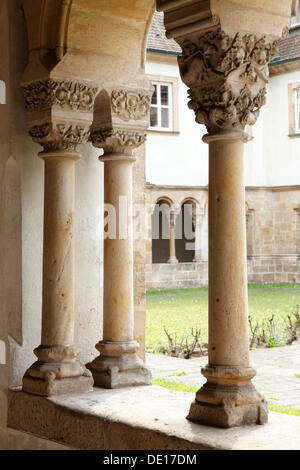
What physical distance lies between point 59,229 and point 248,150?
1593 centimetres

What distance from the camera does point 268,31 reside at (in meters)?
3.28

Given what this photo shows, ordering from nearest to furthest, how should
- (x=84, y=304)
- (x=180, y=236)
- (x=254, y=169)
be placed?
(x=84, y=304) < (x=254, y=169) < (x=180, y=236)

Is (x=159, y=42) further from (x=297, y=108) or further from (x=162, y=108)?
(x=297, y=108)

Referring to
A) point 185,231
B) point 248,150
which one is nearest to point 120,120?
point 248,150

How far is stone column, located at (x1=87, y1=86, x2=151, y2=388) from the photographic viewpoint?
14.0 feet

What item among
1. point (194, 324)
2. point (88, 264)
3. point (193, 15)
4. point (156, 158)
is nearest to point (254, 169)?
point (156, 158)

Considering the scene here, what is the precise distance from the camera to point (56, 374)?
4094 millimetres

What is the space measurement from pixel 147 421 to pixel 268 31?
190 cm

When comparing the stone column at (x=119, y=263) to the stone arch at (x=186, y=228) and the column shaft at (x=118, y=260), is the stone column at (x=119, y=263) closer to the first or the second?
the column shaft at (x=118, y=260)

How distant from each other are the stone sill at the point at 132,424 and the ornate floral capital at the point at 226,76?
1.36 metres

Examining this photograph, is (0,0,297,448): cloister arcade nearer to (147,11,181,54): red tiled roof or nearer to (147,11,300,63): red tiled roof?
(147,11,300,63): red tiled roof

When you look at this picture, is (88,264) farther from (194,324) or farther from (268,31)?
(194,324)

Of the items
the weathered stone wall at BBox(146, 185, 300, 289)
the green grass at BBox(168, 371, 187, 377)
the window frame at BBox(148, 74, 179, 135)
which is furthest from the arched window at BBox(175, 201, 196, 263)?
the green grass at BBox(168, 371, 187, 377)
